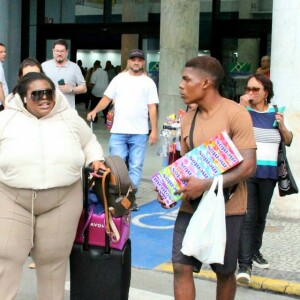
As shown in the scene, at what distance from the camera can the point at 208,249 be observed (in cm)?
368

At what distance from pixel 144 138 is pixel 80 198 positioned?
3744 millimetres

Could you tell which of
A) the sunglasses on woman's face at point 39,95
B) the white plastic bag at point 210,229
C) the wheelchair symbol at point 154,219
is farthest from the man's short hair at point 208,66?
the wheelchair symbol at point 154,219

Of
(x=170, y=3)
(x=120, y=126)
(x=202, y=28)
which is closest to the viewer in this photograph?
(x=120, y=126)

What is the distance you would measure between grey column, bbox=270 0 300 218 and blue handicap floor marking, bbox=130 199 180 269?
1.34 metres

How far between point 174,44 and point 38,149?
9.58 m

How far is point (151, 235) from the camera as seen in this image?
22.1ft

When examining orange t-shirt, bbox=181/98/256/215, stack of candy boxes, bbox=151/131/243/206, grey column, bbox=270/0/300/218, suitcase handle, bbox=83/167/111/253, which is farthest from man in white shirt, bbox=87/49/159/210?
stack of candy boxes, bbox=151/131/243/206

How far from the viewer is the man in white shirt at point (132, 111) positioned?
756 cm

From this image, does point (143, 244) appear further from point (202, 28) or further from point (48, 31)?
point (48, 31)

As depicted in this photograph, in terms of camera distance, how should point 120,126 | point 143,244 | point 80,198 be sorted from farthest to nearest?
point 120,126, point 143,244, point 80,198

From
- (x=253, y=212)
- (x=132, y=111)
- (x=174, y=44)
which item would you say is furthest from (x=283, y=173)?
(x=174, y=44)

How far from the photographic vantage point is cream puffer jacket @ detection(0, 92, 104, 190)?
12.3 ft

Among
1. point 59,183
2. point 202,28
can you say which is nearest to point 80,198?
point 59,183

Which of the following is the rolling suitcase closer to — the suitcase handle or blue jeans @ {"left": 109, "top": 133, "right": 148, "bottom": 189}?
the suitcase handle
